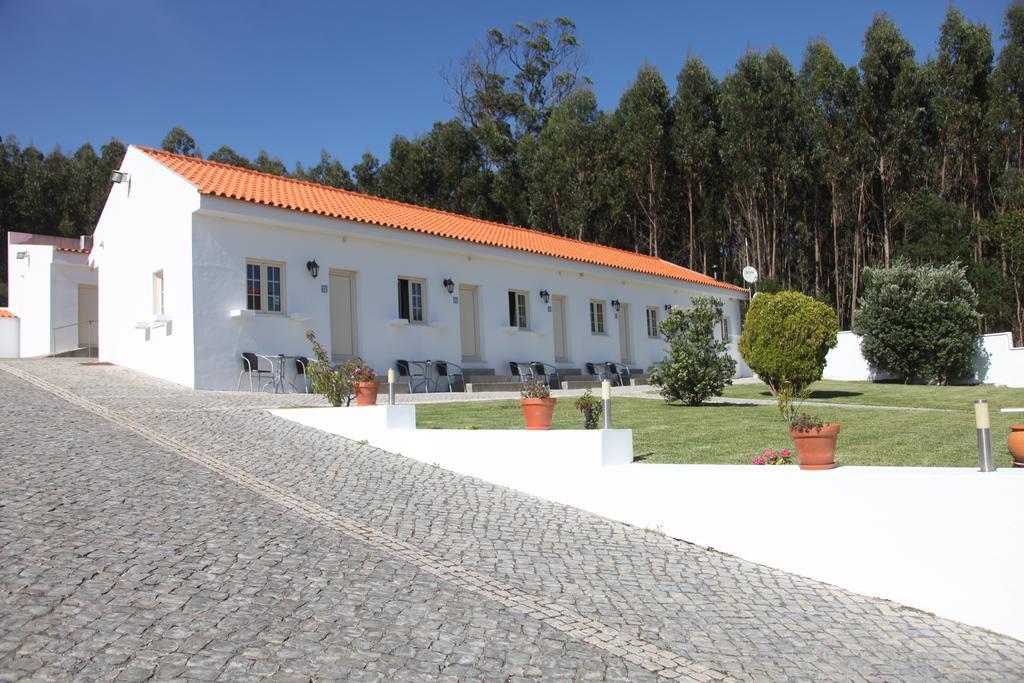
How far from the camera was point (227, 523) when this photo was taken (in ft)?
19.9

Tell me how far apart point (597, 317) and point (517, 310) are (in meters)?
3.73

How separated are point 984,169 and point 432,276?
2617cm

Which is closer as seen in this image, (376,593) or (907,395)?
(376,593)

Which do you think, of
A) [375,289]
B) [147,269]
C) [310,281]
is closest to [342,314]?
[375,289]

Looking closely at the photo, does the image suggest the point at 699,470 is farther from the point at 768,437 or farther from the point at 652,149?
the point at 652,149

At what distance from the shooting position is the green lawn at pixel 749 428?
8.30m

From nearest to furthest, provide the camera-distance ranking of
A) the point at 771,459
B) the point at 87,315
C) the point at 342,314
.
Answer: the point at 771,459
the point at 342,314
the point at 87,315

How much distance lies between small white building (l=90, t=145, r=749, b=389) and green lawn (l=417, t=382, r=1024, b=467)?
426 cm

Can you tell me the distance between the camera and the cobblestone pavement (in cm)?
402

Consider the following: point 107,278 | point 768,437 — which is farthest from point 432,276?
point 768,437

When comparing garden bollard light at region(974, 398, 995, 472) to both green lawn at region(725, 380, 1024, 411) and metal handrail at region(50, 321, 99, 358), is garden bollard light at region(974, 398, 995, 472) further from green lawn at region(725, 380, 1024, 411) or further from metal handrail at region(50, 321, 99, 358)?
metal handrail at region(50, 321, 99, 358)

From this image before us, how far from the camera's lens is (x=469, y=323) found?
67.5 feet

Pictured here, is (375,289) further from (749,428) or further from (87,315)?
(87,315)

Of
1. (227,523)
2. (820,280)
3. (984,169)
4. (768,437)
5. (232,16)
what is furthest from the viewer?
(820,280)
